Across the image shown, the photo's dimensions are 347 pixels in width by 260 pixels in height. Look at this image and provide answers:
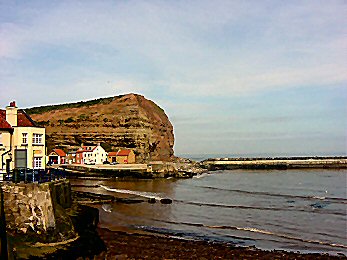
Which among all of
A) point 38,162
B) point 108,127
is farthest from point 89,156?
point 38,162

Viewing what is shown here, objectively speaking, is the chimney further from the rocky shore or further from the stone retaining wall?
the stone retaining wall

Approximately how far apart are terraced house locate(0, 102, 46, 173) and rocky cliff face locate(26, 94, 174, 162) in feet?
212

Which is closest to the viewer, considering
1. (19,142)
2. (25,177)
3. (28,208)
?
(28,208)

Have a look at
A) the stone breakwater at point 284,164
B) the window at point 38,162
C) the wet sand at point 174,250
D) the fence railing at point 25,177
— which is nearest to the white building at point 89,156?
the stone breakwater at point 284,164

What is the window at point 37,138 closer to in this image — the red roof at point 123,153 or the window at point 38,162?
the window at point 38,162

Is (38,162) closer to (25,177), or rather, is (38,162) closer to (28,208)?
(25,177)

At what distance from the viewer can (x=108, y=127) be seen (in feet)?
300

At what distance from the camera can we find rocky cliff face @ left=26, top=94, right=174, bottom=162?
89.6 m

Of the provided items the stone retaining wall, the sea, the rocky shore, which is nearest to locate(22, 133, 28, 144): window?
the rocky shore

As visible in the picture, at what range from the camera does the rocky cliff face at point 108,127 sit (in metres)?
89.6

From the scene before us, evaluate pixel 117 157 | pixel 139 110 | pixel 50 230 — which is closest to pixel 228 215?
pixel 50 230

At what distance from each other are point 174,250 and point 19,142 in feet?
33.6

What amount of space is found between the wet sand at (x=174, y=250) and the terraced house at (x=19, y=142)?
587 cm

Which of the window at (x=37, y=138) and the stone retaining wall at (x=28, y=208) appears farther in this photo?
the window at (x=37, y=138)
